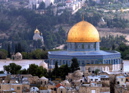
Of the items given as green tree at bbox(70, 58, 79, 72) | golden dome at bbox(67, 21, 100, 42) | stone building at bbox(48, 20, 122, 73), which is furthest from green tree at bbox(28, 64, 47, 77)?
golden dome at bbox(67, 21, 100, 42)

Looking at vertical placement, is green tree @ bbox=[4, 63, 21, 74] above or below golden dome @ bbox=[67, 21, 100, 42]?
below

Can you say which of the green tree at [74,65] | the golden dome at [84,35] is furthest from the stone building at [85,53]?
the green tree at [74,65]

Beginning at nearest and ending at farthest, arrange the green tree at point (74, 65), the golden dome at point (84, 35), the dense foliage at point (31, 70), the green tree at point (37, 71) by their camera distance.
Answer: the green tree at point (37, 71) → the dense foliage at point (31, 70) → the green tree at point (74, 65) → the golden dome at point (84, 35)

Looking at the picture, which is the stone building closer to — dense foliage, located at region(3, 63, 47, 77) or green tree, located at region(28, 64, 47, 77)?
dense foliage, located at region(3, 63, 47, 77)

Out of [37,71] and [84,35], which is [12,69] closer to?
[37,71]

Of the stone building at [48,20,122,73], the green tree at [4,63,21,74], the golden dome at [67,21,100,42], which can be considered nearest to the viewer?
the green tree at [4,63,21,74]

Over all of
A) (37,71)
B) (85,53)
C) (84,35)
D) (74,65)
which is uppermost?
(84,35)

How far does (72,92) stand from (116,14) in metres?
85.3

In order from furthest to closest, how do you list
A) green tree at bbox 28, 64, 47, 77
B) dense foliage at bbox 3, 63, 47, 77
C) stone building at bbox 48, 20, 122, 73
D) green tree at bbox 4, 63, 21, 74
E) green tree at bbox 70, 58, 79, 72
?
stone building at bbox 48, 20, 122, 73, green tree at bbox 4, 63, 21, 74, green tree at bbox 70, 58, 79, 72, dense foliage at bbox 3, 63, 47, 77, green tree at bbox 28, 64, 47, 77

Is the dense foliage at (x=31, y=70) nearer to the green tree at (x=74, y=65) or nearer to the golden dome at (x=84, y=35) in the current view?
the green tree at (x=74, y=65)

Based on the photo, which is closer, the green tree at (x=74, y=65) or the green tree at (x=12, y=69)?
the green tree at (x=74, y=65)

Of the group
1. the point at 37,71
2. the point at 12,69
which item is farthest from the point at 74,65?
the point at 12,69

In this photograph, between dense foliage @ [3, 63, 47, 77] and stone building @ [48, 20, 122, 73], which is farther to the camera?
stone building @ [48, 20, 122, 73]

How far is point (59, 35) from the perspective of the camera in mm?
115562
